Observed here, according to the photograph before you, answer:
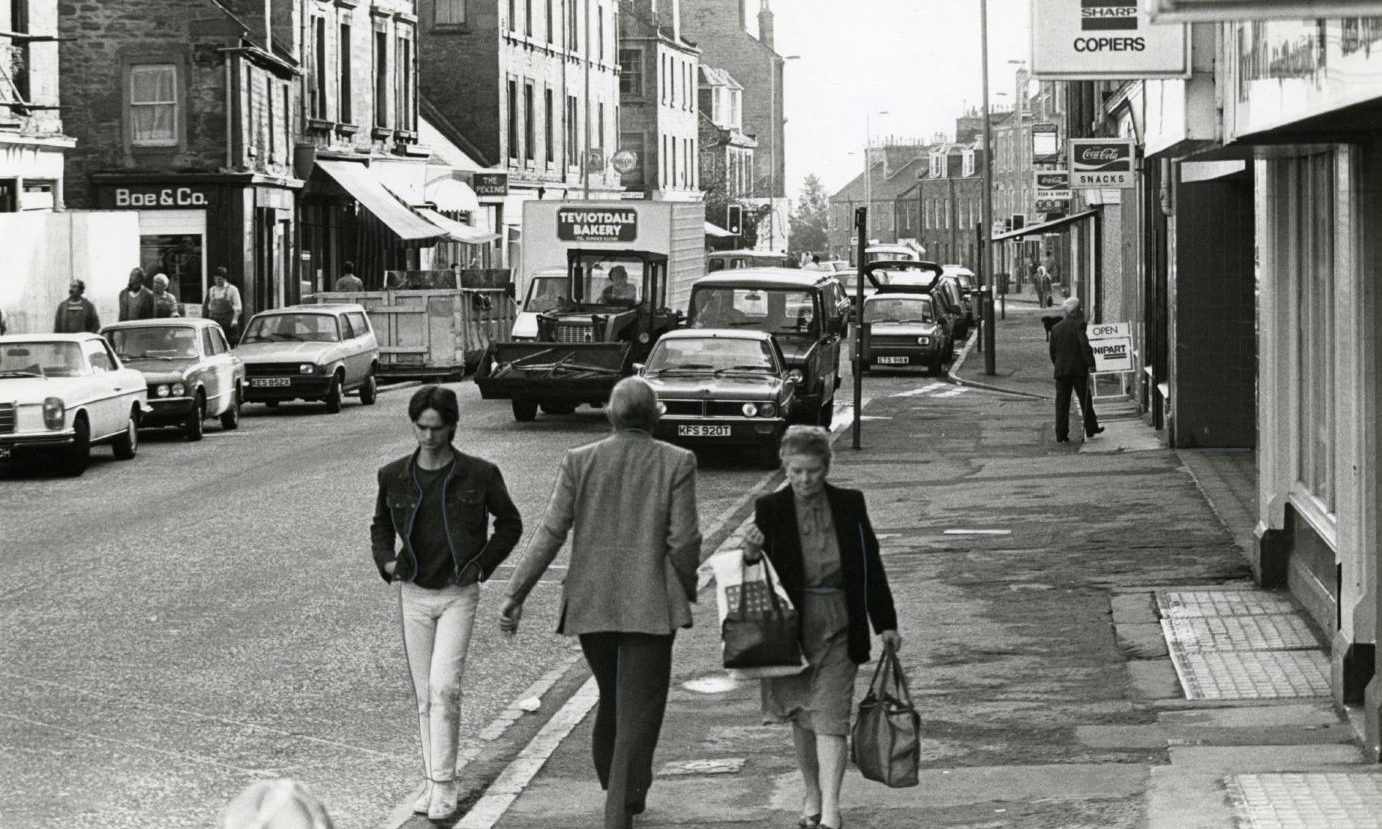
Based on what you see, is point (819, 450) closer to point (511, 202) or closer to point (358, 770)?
point (358, 770)

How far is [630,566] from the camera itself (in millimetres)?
8242

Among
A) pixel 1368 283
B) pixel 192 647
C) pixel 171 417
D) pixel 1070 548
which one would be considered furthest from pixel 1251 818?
pixel 171 417

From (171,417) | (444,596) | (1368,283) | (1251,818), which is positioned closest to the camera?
(1251,818)

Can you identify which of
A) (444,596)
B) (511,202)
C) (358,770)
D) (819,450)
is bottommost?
(358,770)

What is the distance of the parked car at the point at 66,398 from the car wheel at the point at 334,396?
6099 mm

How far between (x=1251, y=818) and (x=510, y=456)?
53.7 feet

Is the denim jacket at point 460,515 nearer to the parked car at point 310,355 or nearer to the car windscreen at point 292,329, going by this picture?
the parked car at point 310,355

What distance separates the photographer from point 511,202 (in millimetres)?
68438

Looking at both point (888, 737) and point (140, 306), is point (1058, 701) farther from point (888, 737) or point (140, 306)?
point (140, 306)

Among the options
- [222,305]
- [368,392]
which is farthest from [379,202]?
[368,392]

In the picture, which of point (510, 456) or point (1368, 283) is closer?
point (1368, 283)

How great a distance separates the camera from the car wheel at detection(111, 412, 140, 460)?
23734 mm

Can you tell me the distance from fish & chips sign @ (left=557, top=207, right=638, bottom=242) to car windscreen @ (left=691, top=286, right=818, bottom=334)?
477 cm

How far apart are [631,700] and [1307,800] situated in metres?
2.59
